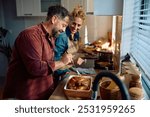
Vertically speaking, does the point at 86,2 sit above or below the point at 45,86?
above

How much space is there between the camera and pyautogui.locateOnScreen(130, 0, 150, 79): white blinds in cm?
89

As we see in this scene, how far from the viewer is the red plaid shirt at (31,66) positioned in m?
0.88

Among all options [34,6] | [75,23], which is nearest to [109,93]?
[75,23]

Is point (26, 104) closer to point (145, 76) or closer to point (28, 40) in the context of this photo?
point (28, 40)

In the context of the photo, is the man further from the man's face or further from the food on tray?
the food on tray

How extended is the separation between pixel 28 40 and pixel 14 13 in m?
1.66

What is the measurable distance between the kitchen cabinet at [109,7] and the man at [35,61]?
304 mm

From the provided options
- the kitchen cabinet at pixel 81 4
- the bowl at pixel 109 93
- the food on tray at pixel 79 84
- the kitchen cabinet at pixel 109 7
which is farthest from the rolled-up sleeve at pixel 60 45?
the kitchen cabinet at pixel 81 4

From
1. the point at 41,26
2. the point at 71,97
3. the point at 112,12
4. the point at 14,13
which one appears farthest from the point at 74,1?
the point at 71,97

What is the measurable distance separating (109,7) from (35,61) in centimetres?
62

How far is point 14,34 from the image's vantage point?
2.42m

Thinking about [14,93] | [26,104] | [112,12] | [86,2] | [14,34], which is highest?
[86,2]

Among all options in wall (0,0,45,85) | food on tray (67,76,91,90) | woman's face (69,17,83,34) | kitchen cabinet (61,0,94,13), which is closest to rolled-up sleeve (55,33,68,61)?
woman's face (69,17,83,34)

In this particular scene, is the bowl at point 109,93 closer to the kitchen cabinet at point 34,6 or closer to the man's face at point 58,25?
the man's face at point 58,25
